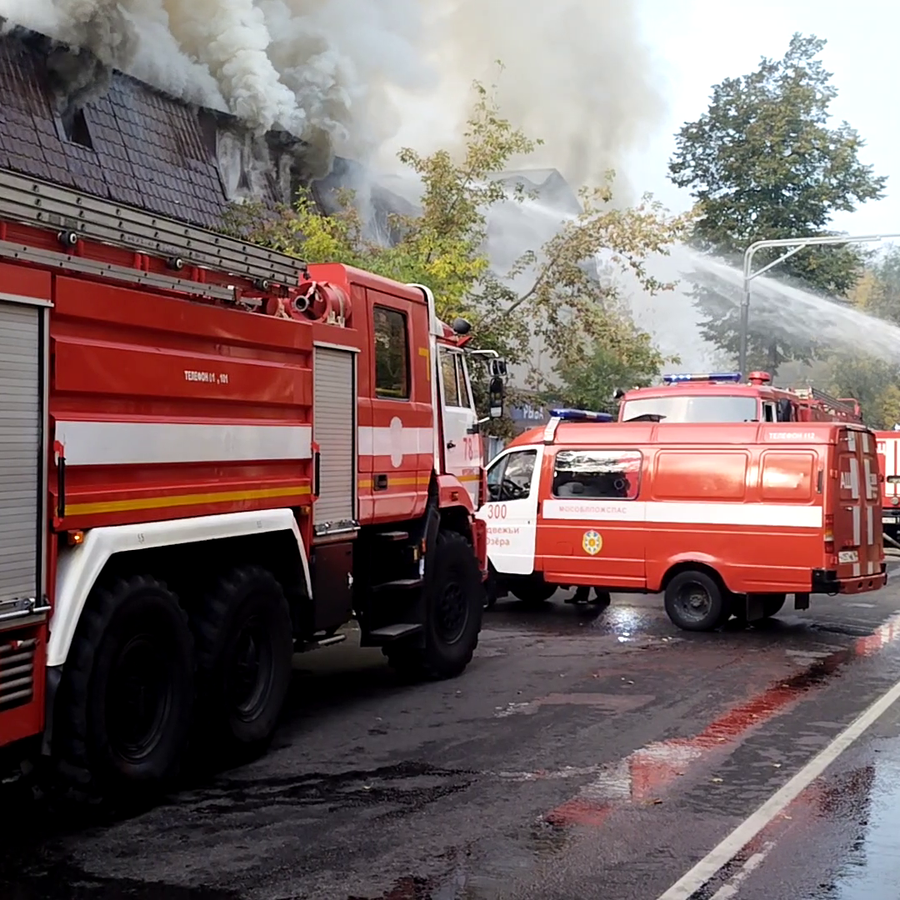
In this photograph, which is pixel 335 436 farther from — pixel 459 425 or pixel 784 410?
pixel 784 410

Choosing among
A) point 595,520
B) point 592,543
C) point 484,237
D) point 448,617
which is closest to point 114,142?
point 484,237

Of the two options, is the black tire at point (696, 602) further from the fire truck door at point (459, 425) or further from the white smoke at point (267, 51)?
the white smoke at point (267, 51)

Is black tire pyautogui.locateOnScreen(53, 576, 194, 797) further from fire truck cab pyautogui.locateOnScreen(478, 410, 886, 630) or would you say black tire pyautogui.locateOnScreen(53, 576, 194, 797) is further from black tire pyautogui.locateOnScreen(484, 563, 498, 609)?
black tire pyautogui.locateOnScreen(484, 563, 498, 609)

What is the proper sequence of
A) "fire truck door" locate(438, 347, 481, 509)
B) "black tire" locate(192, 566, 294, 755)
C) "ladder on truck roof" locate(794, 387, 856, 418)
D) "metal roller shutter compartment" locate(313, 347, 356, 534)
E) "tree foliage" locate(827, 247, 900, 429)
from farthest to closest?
"tree foliage" locate(827, 247, 900, 429), "ladder on truck roof" locate(794, 387, 856, 418), "fire truck door" locate(438, 347, 481, 509), "metal roller shutter compartment" locate(313, 347, 356, 534), "black tire" locate(192, 566, 294, 755)

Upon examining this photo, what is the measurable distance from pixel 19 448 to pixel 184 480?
3.97ft

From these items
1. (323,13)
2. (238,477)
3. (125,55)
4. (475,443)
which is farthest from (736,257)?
(238,477)

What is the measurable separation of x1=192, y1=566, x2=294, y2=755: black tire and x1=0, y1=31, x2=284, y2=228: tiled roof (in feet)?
25.4

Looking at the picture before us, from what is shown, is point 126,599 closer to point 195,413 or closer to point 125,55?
point 195,413

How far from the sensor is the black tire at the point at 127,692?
5336 millimetres

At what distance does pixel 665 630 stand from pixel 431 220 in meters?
6.12

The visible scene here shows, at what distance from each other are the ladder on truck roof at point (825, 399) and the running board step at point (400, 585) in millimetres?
11350

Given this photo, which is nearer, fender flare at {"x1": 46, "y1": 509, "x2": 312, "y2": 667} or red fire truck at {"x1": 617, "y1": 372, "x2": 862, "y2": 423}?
fender flare at {"x1": 46, "y1": 509, "x2": 312, "y2": 667}

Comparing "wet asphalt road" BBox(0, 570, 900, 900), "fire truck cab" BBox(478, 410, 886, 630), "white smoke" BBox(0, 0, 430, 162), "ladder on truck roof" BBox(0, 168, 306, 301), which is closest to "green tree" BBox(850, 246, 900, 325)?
"white smoke" BBox(0, 0, 430, 162)

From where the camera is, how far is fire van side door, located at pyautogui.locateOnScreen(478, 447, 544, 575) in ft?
43.0
